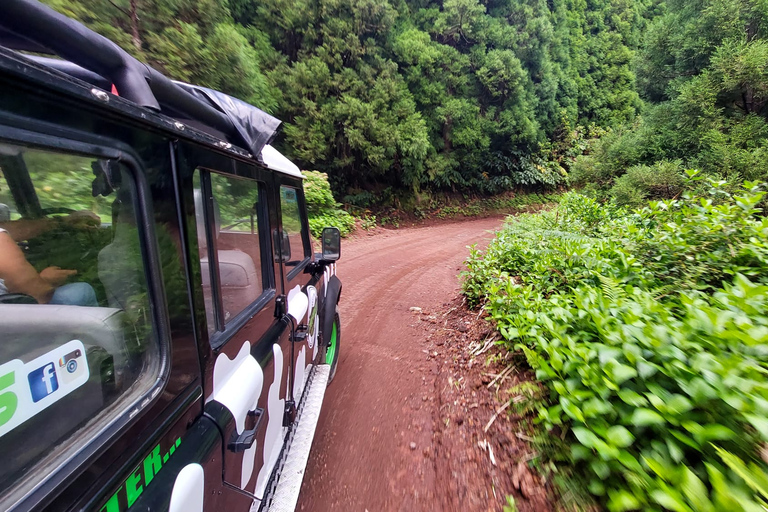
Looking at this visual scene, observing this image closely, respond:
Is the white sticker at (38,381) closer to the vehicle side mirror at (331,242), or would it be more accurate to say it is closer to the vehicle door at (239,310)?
the vehicle door at (239,310)

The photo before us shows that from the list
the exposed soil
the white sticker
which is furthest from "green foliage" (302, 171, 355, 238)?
the white sticker

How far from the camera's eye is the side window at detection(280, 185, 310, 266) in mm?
2326

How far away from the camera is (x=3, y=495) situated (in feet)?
2.02

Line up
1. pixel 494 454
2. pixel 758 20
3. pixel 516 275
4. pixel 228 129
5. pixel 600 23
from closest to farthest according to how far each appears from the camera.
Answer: pixel 228 129, pixel 494 454, pixel 516 275, pixel 758 20, pixel 600 23

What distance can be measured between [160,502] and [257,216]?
135cm

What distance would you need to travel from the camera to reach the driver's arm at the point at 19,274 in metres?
0.86

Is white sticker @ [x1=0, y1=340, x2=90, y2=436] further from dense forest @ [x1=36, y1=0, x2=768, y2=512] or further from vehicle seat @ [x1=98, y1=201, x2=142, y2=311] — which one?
dense forest @ [x1=36, y1=0, x2=768, y2=512]

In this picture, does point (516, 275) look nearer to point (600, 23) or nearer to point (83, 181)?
point (83, 181)

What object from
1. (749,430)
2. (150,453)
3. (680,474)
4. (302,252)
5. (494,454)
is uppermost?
(302,252)

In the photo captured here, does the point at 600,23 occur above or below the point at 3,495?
above

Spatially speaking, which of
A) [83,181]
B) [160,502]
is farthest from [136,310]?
[160,502]

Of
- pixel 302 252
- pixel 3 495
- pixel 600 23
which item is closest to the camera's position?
pixel 3 495

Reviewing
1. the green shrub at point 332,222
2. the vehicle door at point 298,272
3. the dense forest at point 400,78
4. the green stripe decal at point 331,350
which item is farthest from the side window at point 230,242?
the green shrub at point 332,222

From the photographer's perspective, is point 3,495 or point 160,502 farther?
point 160,502
